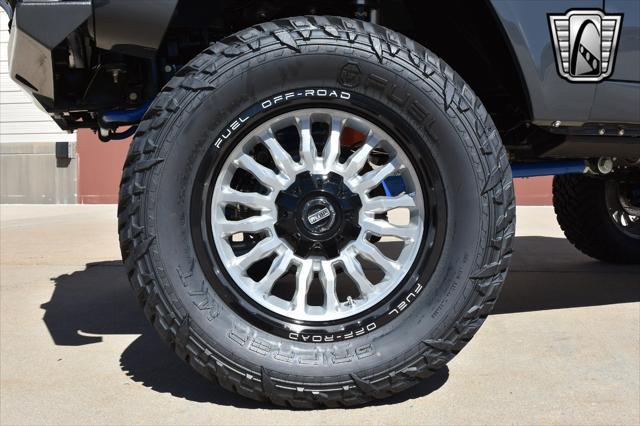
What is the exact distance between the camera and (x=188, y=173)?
1933 mm

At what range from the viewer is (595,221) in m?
4.16

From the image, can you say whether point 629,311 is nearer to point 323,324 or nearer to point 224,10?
point 323,324

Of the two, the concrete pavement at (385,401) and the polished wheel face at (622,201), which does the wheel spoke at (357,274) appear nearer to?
the concrete pavement at (385,401)

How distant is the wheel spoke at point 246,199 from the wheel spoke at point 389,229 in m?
0.30

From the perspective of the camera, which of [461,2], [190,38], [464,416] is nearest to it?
[464,416]

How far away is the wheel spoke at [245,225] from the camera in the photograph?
201cm

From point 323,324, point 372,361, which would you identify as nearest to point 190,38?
point 323,324

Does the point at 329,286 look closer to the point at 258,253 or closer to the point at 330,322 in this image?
the point at 330,322

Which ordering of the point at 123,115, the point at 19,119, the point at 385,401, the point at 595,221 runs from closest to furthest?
the point at 385,401, the point at 123,115, the point at 595,221, the point at 19,119

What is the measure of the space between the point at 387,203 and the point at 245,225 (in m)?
0.45

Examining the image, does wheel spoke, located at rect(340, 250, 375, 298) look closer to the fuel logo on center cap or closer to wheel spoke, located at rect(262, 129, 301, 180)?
the fuel logo on center cap

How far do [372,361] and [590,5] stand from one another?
1392 mm

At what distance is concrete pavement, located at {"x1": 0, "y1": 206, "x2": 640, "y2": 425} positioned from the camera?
1.88m

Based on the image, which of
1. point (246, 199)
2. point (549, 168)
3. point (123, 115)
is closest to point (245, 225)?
point (246, 199)
